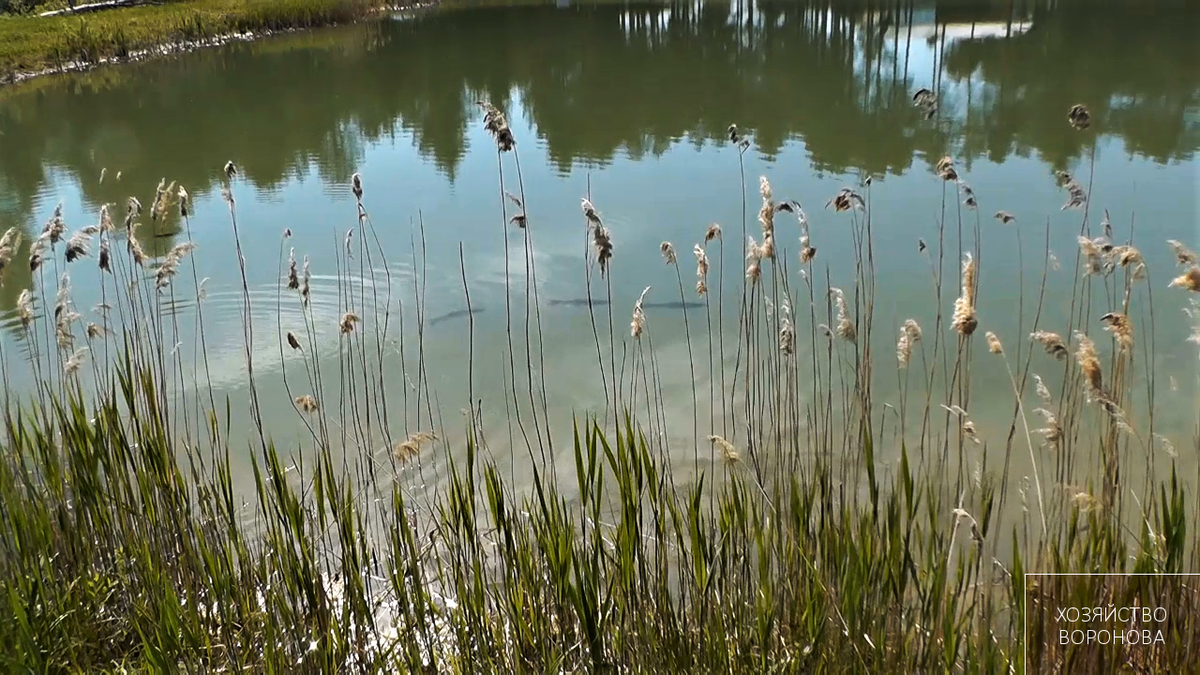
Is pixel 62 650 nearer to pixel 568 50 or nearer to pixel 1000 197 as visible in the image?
pixel 1000 197

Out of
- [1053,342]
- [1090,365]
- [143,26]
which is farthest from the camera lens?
[143,26]

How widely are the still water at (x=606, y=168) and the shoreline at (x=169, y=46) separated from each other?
0.45 metres

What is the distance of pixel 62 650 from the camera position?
2.03 meters

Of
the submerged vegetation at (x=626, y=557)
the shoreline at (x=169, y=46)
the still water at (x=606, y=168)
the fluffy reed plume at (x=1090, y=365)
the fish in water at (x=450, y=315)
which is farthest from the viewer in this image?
the shoreline at (x=169, y=46)

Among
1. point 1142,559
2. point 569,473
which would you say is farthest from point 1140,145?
point 1142,559

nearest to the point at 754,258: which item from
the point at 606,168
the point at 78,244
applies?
the point at 78,244

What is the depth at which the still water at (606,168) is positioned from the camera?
4020 mm

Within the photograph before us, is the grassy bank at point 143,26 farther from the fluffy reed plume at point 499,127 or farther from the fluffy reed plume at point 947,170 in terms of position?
the fluffy reed plume at point 947,170

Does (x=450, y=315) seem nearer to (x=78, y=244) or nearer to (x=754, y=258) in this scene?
(x=78, y=244)

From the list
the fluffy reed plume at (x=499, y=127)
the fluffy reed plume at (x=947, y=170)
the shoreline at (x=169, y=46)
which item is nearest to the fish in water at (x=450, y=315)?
the fluffy reed plume at (x=499, y=127)

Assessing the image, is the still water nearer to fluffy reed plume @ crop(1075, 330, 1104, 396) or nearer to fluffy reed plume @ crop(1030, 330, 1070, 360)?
fluffy reed plume @ crop(1030, 330, 1070, 360)

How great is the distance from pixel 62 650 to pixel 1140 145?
22.3ft

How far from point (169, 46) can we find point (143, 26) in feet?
2.27

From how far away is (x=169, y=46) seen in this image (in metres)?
14.4
